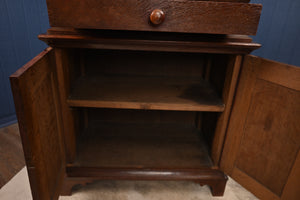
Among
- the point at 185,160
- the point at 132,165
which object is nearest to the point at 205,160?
the point at 185,160

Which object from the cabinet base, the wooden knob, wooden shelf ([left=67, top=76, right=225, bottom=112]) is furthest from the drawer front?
the cabinet base

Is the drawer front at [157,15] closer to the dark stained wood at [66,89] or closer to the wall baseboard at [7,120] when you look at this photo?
the dark stained wood at [66,89]

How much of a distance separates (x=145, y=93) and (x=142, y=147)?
0.34 meters

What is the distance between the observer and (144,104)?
2.96ft

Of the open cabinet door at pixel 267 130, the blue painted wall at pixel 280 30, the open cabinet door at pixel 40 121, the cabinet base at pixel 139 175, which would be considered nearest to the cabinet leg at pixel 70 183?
the cabinet base at pixel 139 175

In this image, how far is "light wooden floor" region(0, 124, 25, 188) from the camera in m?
1.17

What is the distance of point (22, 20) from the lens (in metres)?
1.43

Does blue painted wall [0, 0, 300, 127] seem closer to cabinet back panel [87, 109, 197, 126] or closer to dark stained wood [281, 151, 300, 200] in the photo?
cabinet back panel [87, 109, 197, 126]

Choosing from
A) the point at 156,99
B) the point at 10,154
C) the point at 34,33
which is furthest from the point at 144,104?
the point at 34,33

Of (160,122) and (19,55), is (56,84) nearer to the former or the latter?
(160,122)

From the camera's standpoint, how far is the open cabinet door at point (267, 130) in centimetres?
76

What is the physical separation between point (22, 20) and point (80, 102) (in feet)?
3.22

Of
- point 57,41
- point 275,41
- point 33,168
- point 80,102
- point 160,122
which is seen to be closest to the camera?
point 33,168

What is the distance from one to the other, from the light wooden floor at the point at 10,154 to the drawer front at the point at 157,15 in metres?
0.97
